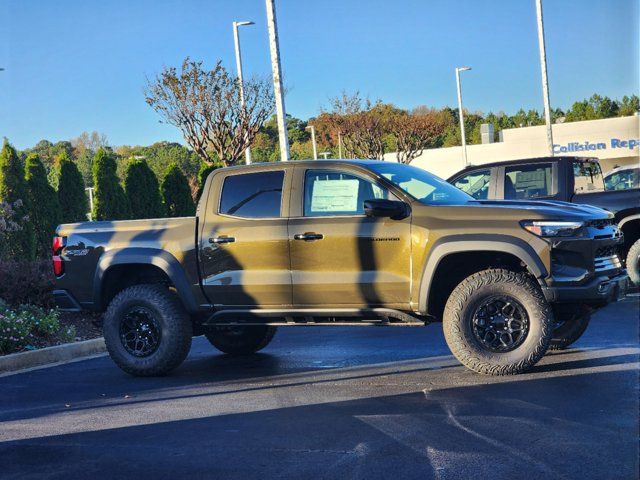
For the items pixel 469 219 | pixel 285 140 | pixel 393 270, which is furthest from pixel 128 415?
pixel 285 140

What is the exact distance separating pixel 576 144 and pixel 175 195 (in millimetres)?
32894

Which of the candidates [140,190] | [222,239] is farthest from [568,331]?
[140,190]

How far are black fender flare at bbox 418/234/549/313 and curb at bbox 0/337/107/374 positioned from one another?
489 centimetres

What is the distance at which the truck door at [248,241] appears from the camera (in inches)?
328

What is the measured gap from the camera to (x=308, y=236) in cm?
817

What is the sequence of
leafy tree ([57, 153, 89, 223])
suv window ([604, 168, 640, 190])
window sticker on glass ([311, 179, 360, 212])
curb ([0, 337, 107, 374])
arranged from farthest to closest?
1. leafy tree ([57, 153, 89, 223])
2. suv window ([604, 168, 640, 190])
3. curb ([0, 337, 107, 374])
4. window sticker on glass ([311, 179, 360, 212])

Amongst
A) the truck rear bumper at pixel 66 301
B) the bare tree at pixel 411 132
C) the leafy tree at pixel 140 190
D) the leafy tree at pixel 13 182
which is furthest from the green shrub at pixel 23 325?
the bare tree at pixel 411 132

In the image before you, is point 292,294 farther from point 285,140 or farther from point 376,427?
→ point 285,140

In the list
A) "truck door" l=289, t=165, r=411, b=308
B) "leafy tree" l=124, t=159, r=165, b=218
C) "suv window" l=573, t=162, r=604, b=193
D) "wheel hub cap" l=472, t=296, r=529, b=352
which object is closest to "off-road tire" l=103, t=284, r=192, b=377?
"truck door" l=289, t=165, r=411, b=308

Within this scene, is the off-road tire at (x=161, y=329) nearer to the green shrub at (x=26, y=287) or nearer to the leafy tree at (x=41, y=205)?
the green shrub at (x=26, y=287)

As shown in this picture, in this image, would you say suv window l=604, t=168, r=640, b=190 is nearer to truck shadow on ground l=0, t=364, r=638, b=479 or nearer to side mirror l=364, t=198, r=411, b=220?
side mirror l=364, t=198, r=411, b=220

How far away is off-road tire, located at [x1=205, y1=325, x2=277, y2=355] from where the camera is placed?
9.96 m

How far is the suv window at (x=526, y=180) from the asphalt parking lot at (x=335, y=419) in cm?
317

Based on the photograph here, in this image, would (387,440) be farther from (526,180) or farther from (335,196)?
(526,180)
